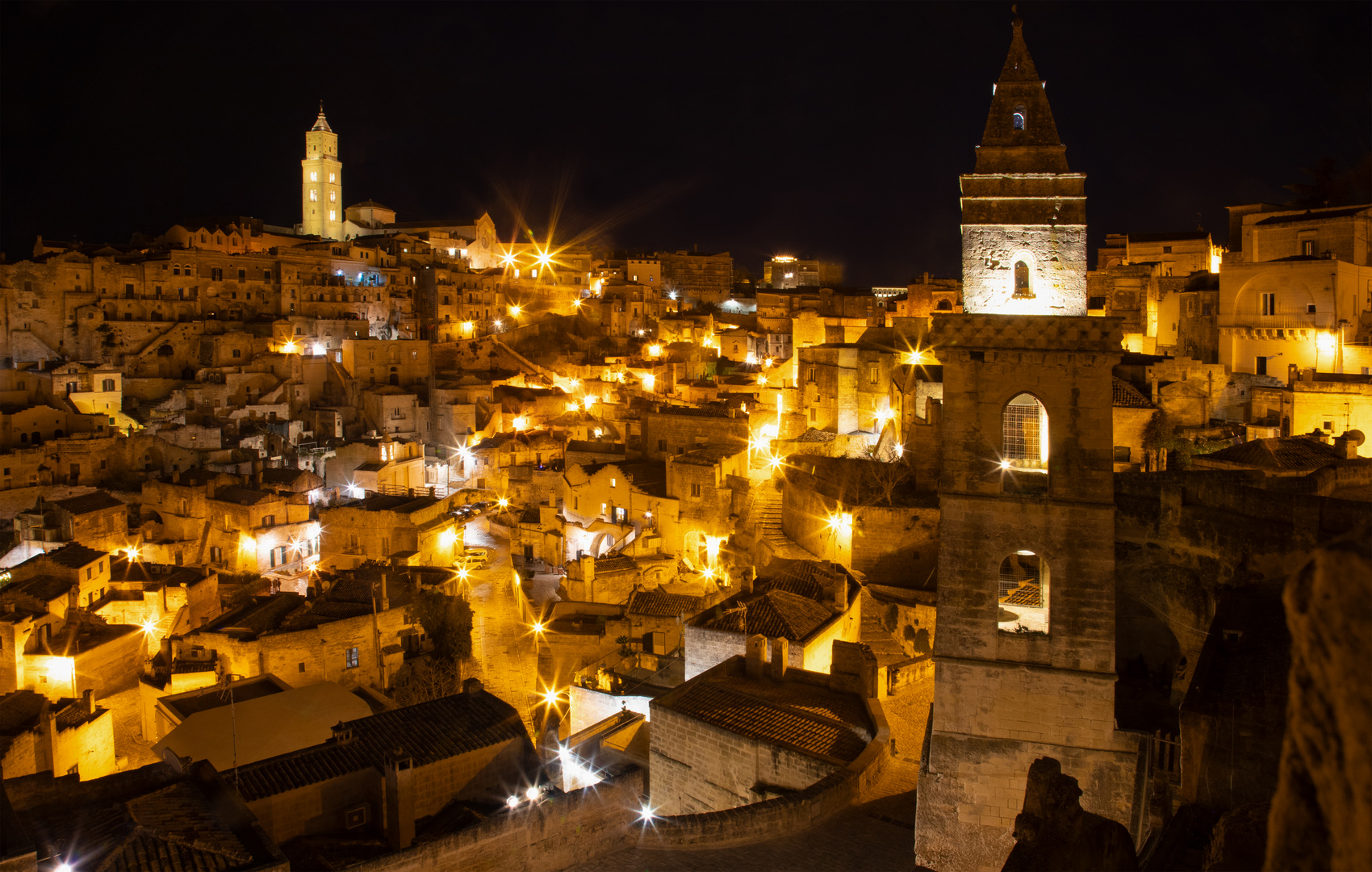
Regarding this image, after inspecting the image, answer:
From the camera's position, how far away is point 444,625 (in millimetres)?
21094

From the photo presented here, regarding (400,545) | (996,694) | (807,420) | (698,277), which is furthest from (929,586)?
(698,277)

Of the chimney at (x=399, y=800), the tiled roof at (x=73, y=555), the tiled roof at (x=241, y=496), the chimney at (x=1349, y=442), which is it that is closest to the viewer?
the chimney at (x=399, y=800)

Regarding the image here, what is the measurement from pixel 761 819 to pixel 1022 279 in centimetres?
643

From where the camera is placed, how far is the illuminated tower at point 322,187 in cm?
5884

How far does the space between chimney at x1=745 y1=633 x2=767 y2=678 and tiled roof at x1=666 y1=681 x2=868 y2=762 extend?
35.6 inches

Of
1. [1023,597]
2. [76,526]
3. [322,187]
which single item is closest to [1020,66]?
[1023,597]

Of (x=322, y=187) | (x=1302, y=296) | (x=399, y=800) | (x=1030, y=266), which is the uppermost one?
(x=322, y=187)

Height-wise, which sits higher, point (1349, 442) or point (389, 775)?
point (1349, 442)

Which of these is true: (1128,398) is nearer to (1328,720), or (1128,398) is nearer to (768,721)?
(768,721)

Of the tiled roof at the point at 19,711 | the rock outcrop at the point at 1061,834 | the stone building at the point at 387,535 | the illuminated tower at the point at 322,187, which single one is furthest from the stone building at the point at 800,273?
the rock outcrop at the point at 1061,834

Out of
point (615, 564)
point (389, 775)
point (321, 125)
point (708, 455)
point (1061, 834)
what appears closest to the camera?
point (1061, 834)

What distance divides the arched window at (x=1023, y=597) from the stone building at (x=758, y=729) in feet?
7.47

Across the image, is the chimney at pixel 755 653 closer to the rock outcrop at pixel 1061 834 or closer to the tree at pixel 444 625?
the rock outcrop at pixel 1061 834

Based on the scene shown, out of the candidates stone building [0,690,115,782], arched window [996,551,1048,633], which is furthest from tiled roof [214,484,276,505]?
arched window [996,551,1048,633]
